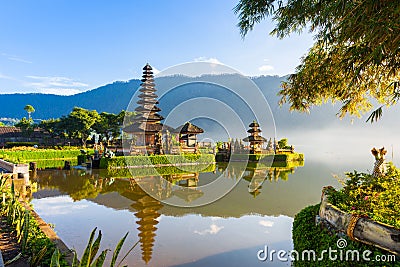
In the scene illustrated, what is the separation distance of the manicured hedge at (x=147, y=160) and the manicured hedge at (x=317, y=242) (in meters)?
17.5

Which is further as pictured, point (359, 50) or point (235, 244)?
point (235, 244)

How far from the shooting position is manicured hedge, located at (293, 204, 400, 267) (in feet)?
9.83

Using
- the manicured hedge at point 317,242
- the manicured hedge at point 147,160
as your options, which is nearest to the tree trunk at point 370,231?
the manicured hedge at point 317,242

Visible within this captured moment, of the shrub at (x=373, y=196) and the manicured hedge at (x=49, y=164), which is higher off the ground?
the shrub at (x=373, y=196)

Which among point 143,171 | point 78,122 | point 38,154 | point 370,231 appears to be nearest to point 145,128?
point 143,171

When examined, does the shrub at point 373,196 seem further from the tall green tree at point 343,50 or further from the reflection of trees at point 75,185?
the reflection of trees at point 75,185

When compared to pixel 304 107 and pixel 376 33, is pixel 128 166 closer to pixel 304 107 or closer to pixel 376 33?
pixel 304 107

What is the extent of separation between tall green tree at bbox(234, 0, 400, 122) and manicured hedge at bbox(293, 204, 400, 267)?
4.38ft

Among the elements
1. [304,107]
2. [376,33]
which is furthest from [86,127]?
[376,33]

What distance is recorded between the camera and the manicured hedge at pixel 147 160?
815 inches

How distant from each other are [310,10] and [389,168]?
258 cm

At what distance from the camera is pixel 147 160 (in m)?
21.6

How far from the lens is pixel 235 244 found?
19.8 ft

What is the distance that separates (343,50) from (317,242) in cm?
278
